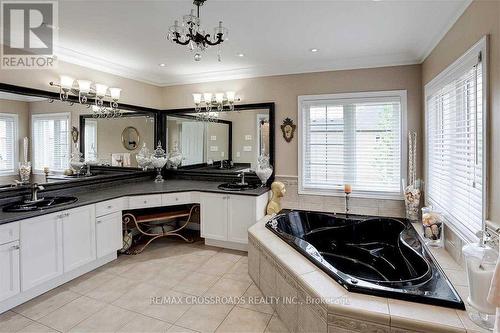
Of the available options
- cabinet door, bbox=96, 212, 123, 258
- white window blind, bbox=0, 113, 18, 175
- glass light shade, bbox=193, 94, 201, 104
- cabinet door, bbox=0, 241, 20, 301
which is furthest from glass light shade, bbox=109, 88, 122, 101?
cabinet door, bbox=0, 241, 20, 301

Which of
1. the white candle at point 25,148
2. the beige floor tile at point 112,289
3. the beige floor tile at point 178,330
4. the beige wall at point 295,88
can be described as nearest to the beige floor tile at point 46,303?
the beige floor tile at point 112,289

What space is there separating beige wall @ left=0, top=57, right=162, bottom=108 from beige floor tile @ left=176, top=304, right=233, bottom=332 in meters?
2.87

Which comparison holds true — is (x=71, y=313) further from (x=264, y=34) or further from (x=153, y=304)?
(x=264, y=34)

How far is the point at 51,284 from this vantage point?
2.71 m

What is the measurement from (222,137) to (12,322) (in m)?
3.09

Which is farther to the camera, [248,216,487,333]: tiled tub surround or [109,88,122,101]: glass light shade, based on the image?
[109,88,122,101]: glass light shade

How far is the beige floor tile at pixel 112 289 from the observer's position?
2.57 metres

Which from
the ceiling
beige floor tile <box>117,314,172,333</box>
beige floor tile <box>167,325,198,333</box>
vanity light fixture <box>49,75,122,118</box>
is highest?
the ceiling

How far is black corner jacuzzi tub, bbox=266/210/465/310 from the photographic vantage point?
1701 mm

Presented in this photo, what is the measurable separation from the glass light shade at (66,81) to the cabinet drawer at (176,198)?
1.71m

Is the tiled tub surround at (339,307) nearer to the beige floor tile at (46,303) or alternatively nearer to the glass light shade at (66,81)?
the beige floor tile at (46,303)

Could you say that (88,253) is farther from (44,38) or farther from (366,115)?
(366,115)

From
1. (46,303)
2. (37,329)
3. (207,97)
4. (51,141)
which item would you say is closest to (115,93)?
(51,141)

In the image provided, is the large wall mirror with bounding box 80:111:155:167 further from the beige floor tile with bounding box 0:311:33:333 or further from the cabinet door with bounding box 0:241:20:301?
the beige floor tile with bounding box 0:311:33:333
